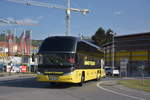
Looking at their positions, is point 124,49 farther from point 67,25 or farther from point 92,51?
point 92,51

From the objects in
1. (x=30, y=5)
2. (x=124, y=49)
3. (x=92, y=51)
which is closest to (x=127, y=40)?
(x=124, y=49)

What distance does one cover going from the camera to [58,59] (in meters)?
20.5

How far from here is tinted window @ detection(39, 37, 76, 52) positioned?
20766mm

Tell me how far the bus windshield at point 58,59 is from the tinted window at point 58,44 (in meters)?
0.40

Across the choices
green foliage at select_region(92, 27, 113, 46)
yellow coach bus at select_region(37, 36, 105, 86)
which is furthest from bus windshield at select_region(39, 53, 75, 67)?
green foliage at select_region(92, 27, 113, 46)

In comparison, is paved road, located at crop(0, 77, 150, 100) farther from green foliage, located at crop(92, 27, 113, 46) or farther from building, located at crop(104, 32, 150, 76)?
green foliage, located at crop(92, 27, 113, 46)

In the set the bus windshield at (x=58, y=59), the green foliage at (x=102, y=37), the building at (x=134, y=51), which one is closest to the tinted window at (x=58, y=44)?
the bus windshield at (x=58, y=59)

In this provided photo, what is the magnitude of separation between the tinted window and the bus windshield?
0.40 m

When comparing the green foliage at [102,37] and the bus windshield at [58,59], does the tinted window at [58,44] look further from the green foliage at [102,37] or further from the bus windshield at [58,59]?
the green foliage at [102,37]

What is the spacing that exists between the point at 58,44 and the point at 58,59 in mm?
1073

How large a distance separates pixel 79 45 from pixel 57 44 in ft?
4.99

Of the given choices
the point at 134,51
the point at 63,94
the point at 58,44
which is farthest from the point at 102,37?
the point at 63,94

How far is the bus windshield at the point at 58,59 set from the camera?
2038 centimetres

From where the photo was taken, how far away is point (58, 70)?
66.5 feet
